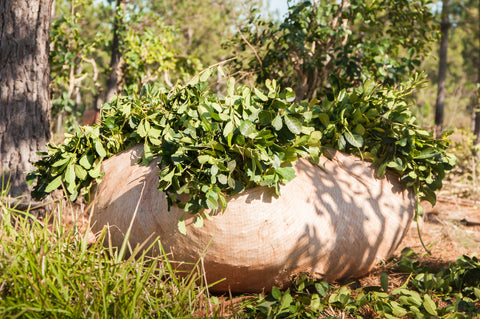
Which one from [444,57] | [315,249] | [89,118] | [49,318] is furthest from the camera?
[444,57]

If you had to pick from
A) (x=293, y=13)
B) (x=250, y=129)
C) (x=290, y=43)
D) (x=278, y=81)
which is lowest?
(x=250, y=129)

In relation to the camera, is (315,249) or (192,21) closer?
(315,249)

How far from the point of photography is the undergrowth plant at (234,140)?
2527mm

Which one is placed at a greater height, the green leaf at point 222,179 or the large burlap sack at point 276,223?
the green leaf at point 222,179

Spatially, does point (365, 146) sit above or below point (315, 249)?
above

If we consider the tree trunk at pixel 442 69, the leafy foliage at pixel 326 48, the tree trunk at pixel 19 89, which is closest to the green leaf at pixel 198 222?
the tree trunk at pixel 19 89

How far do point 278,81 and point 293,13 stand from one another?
0.81 m

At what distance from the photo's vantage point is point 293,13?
4.75m

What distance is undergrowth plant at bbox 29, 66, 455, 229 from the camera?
99.5 inches

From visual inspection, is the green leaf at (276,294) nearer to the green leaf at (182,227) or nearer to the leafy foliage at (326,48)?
the green leaf at (182,227)

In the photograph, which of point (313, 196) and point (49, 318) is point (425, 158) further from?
point (49, 318)

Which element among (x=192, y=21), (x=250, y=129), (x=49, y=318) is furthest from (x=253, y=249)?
(x=192, y=21)

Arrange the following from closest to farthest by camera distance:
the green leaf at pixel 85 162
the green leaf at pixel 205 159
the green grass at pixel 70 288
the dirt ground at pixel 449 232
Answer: the green grass at pixel 70 288 → the green leaf at pixel 205 159 → the green leaf at pixel 85 162 → the dirt ground at pixel 449 232

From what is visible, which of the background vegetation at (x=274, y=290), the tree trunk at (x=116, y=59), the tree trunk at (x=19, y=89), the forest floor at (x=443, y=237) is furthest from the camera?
the tree trunk at (x=116, y=59)
